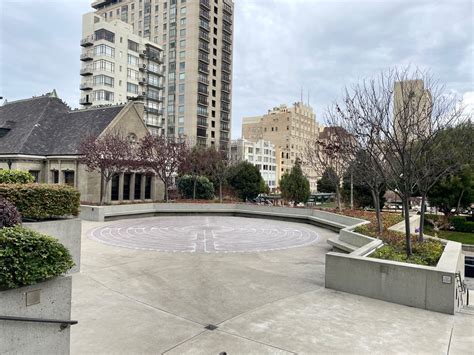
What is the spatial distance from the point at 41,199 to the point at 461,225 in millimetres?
39138

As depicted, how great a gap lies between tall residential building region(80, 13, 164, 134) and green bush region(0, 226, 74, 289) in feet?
219

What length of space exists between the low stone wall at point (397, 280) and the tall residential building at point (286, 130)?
103 metres

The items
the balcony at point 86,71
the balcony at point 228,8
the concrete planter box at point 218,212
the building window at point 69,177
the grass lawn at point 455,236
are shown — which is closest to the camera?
the concrete planter box at point 218,212

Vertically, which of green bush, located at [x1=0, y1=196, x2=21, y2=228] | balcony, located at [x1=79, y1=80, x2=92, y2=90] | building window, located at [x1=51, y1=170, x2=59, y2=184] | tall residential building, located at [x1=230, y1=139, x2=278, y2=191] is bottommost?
green bush, located at [x1=0, y1=196, x2=21, y2=228]

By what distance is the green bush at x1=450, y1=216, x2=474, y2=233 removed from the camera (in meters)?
35.3

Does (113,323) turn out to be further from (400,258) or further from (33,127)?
(33,127)

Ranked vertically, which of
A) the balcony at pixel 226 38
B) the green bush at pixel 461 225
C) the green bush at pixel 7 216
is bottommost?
the green bush at pixel 461 225

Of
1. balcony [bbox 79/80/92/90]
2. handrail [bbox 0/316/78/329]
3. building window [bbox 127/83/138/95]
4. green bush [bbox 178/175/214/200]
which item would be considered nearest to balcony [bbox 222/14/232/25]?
building window [bbox 127/83/138/95]

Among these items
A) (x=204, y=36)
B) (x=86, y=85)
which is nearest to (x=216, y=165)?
(x=86, y=85)

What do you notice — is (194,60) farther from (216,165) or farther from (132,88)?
(216,165)

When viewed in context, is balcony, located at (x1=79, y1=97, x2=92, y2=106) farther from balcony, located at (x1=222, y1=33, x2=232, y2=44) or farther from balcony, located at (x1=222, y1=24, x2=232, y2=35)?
balcony, located at (x1=222, y1=24, x2=232, y2=35)

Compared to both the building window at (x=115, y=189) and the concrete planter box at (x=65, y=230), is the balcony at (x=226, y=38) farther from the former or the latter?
the concrete planter box at (x=65, y=230)

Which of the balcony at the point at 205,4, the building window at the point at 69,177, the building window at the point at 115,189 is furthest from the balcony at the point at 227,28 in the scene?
the building window at the point at 69,177

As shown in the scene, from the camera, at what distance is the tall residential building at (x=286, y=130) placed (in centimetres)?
11762
